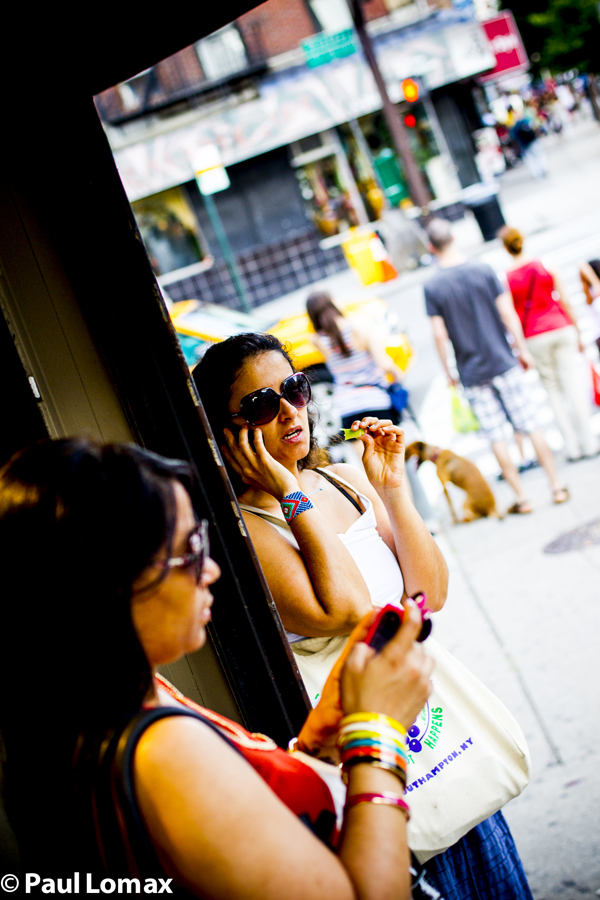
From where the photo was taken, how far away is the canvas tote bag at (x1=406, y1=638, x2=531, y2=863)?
5.97 ft

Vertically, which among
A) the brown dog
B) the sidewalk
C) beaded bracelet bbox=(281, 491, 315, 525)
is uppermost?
beaded bracelet bbox=(281, 491, 315, 525)

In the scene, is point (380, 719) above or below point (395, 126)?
below

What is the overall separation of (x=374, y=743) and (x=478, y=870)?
103 centimetres

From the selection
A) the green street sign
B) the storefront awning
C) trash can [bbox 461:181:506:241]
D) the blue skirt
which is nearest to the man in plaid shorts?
the blue skirt

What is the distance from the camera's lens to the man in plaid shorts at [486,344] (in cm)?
597

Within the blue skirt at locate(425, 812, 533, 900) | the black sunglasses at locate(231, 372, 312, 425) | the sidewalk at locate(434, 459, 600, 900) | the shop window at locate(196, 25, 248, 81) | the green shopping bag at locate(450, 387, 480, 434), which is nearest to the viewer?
the blue skirt at locate(425, 812, 533, 900)

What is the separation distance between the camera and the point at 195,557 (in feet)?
4.04

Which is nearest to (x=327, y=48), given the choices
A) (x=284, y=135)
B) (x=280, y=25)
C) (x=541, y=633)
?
(x=284, y=135)

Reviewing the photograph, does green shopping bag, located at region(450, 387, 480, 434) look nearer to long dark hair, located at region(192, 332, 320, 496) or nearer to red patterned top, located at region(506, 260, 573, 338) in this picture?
red patterned top, located at region(506, 260, 573, 338)

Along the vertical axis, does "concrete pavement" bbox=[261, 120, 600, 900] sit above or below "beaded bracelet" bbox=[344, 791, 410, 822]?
below

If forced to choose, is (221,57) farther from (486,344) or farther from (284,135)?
(486,344)

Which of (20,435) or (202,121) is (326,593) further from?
(202,121)

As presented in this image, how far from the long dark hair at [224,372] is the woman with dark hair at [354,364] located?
138 inches

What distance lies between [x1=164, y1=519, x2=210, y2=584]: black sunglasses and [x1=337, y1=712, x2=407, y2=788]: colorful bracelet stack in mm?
344
